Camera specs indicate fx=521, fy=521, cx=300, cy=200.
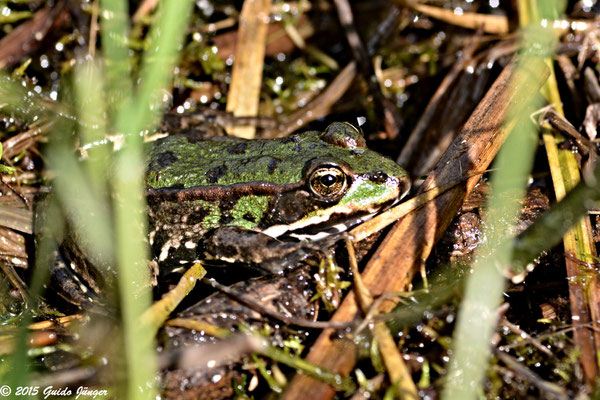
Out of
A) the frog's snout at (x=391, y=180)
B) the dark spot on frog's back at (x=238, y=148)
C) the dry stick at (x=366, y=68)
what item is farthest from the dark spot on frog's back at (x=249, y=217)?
the dry stick at (x=366, y=68)

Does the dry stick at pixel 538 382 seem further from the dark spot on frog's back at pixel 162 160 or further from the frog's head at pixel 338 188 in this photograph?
the dark spot on frog's back at pixel 162 160

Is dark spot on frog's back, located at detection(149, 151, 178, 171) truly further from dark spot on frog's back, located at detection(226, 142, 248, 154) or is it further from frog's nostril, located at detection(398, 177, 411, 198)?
frog's nostril, located at detection(398, 177, 411, 198)

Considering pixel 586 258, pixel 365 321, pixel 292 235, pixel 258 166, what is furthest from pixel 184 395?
pixel 586 258

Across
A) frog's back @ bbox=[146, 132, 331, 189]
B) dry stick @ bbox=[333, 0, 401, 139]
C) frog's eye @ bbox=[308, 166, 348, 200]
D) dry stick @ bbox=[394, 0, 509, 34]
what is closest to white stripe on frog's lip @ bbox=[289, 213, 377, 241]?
frog's eye @ bbox=[308, 166, 348, 200]

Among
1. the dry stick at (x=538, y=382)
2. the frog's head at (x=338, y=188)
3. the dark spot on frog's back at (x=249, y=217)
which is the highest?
the frog's head at (x=338, y=188)

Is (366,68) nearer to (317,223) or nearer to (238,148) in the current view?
(238,148)

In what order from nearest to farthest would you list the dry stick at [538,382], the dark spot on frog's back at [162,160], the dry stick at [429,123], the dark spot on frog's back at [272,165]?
the dry stick at [538,382] < the dark spot on frog's back at [272,165] < the dark spot on frog's back at [162,160] < the dry stick at [429,123]

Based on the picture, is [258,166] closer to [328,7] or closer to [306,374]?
[306,374]
